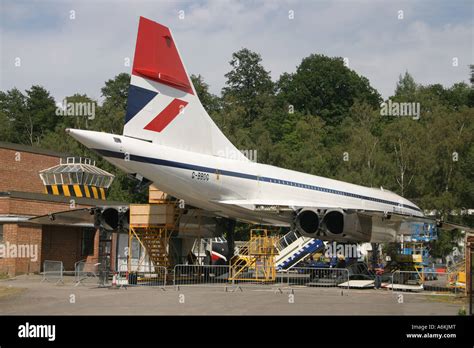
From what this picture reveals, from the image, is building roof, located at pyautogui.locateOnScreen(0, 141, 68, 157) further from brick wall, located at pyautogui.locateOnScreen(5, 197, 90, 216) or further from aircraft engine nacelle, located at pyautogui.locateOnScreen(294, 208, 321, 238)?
aircraft engine nacelle, located at pyautogui.locateOnScreen(294, 208, 321, 238)

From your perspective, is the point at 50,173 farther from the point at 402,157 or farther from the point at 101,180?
the point at 402,157

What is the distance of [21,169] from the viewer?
38.3m

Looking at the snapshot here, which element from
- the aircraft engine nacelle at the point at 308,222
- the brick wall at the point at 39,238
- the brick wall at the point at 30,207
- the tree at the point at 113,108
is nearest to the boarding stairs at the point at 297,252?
the aircraft engine nacelle at the point at 308,222

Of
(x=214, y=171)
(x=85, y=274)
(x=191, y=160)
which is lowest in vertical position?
(x=85, y=274)

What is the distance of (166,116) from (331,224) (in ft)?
21.7

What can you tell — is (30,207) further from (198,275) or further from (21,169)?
(198,275)

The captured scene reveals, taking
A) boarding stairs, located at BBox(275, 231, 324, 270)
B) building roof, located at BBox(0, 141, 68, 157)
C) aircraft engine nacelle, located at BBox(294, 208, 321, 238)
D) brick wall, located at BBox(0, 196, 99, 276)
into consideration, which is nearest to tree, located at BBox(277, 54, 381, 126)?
building roof, located at BBox(0, 141, 68, 157)

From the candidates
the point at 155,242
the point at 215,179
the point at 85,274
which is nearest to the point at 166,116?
the point at 215,179

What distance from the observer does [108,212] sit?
2466 centimetres

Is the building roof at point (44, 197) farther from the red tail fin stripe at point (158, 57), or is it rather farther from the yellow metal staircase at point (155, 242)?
the red tail fin stripe at point (158, 57)

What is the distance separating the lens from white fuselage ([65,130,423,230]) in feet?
64.1

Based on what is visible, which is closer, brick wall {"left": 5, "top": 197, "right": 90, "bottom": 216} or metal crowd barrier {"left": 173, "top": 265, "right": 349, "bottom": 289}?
metal crowd barrier {"left": 173, "top": 265, "right": 349, "bottom": 289}

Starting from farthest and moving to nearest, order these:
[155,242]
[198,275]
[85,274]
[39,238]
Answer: [39,238] < [85,274] < [155,242] < [198,275]

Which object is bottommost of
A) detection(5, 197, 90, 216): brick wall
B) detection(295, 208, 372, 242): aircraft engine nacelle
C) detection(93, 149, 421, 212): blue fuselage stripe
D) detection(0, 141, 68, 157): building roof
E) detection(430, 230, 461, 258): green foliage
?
detection(430, 230, 461, 258): green foliage
